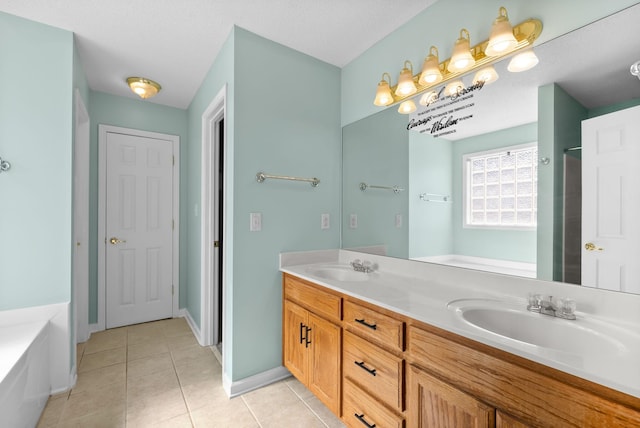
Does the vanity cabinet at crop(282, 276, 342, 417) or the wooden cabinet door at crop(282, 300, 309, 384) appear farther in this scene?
the wooden cabinet door at crop(282, 300, 309, 384)

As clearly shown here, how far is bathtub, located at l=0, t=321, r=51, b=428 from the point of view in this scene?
1.29 metres

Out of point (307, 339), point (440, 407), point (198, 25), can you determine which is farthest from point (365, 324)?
point (198, 25)

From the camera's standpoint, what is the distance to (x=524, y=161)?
51.6 inches

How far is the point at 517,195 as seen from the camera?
1349 mm

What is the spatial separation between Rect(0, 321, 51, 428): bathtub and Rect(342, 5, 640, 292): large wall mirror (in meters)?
2.06

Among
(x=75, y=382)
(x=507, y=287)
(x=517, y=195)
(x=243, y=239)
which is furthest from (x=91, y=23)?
(x=507, y=287)

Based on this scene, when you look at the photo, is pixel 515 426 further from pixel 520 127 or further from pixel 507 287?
pixel 520 127

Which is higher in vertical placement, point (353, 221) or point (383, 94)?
point (383, 94)

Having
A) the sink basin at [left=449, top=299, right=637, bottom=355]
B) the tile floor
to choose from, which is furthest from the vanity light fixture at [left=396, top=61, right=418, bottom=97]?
the tile floor

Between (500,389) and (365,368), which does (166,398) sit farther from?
(500,389)

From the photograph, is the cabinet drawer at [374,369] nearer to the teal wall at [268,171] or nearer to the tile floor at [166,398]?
the tile floor at [166,398]

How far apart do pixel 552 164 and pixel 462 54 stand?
0.68 meters

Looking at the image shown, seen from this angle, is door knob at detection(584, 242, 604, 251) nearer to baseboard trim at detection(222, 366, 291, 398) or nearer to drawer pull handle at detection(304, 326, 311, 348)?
drawer pull handle at detection(304, 326, 311, 348)

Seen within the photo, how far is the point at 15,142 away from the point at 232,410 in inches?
84.6
